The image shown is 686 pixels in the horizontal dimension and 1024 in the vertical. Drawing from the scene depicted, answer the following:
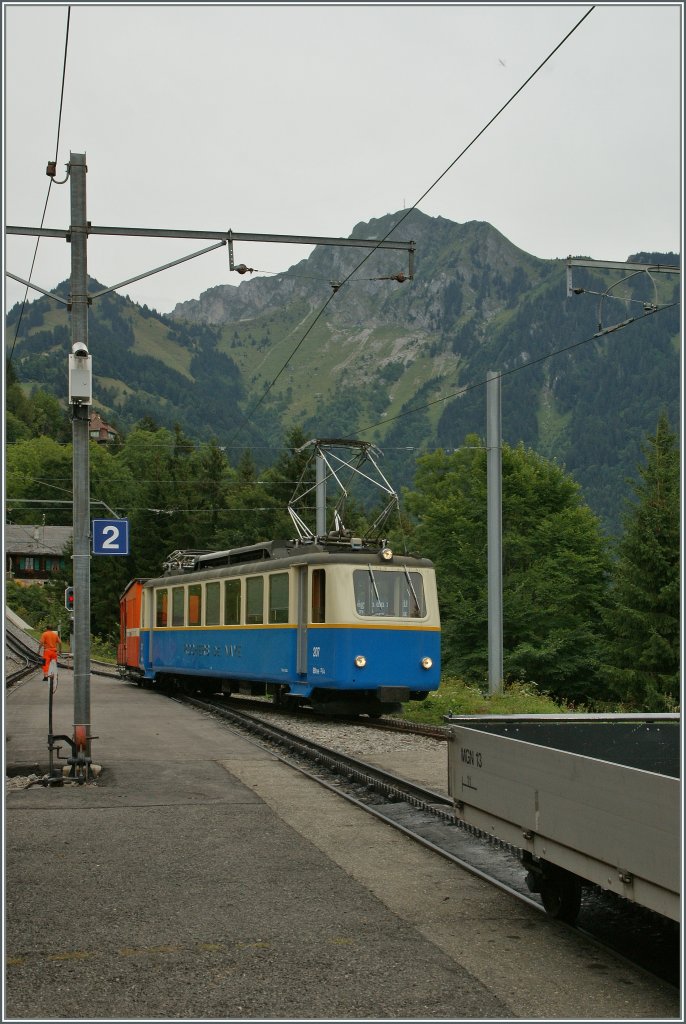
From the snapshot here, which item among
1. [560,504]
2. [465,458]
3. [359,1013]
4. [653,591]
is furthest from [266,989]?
[465,458]

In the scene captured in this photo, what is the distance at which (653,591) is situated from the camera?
152 feet

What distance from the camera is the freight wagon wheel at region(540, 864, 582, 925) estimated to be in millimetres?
7129

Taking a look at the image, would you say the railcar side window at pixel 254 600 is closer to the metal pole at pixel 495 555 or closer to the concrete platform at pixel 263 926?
the metal pole at pixel 495 555

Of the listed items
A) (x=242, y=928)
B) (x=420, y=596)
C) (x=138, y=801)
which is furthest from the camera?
(x=420, y=596)

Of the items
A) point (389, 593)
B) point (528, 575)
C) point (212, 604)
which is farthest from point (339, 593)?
point (528, 575)

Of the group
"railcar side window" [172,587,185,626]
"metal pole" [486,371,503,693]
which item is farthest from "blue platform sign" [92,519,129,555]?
"railcar side window" [172,587,185,626]

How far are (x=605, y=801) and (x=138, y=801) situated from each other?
7.34 meters

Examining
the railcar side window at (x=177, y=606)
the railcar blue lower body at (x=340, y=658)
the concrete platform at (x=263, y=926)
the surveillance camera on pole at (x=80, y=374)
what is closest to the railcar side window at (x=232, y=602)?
the railcar blue lower body at (x=340, y=658)

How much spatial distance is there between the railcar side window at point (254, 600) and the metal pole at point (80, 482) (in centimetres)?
812

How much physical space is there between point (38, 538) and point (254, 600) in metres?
92.8

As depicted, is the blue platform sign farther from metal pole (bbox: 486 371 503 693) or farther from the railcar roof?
metal pole (bbox: 486 371 503 693)

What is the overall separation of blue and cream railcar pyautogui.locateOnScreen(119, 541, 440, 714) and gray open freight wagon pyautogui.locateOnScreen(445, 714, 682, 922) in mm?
11294

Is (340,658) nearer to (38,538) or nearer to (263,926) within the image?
(263,926)

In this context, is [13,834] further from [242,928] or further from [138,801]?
[242,928]
